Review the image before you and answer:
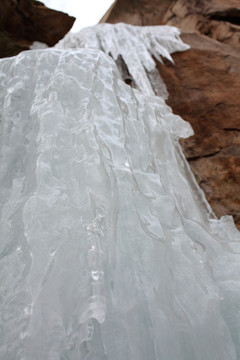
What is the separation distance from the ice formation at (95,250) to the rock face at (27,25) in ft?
6.28

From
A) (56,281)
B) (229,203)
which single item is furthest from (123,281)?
(229,203)

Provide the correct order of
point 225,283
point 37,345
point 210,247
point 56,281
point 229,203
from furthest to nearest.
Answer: point 229,203, point 210,247, point 225,283, point 56,281, point 37,345

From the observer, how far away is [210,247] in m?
1.13

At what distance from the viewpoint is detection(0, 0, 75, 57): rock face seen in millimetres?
2957

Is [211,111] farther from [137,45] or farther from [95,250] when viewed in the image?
[95,250]

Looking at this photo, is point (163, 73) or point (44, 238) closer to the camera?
point (44, 238)

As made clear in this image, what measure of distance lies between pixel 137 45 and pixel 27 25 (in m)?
1.15

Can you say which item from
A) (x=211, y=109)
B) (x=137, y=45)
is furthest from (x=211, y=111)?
(x=137, y=45)

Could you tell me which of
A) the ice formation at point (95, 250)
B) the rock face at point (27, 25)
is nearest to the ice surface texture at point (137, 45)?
the rock face at point (27, 25)

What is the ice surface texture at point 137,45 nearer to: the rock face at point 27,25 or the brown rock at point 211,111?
the brown rock at point 211,111

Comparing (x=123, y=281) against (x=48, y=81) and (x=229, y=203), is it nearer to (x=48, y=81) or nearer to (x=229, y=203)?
(x=48, y=81)

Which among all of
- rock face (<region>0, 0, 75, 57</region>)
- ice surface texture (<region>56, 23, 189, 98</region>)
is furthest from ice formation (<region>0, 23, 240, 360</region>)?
rock face (<region>0, 0, 75, 57</region>)

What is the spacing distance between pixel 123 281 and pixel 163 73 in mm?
2291

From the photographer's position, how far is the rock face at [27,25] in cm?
296
